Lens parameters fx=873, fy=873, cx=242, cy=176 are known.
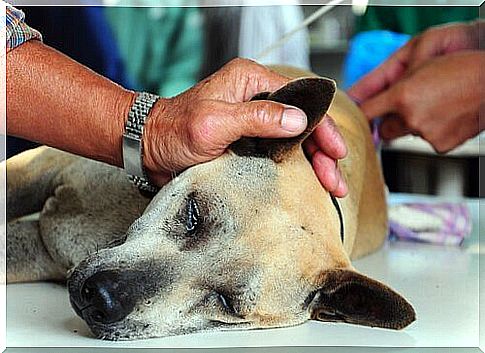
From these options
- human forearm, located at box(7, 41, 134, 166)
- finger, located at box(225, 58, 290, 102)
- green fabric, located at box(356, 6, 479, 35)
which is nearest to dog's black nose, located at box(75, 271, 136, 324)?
human forearm, located at box(7, 41, 134, 166)

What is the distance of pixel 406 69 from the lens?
7.13 feet

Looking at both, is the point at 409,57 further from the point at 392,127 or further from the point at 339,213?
the point at 339,213

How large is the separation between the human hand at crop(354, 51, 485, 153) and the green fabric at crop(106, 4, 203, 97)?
46 centimetres

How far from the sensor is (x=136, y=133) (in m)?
1.19

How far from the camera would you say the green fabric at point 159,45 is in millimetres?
1879

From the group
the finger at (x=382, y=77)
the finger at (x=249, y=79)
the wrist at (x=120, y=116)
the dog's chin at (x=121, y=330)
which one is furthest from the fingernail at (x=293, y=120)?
the finger at (x=382, y=77)

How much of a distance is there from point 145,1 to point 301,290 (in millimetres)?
567

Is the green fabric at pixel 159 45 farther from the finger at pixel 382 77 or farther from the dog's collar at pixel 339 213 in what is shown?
the dog's collar at pixel 339 213

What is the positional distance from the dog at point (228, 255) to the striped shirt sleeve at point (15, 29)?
28 centimetres

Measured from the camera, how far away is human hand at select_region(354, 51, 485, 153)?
1882mm

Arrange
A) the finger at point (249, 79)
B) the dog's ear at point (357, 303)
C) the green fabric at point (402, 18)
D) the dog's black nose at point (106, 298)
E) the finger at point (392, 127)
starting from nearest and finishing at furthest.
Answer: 1. the dog's black nose at point (106, 298)
2. the dog's ear at point (357, 303)
3. the finger at point (249, 79)
4. the finger at point (392, 127)
5. the green fabric at point (402, 18)

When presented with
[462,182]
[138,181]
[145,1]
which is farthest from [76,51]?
[462,182]

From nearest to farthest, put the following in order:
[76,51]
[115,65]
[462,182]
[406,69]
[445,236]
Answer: [76,51], [115,65], [445,236], [406,69], [462,182]

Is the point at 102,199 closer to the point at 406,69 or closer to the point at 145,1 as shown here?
the point at 145,1
